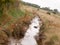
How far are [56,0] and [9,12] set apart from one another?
5516 cm

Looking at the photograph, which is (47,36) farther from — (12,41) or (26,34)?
(12,41)

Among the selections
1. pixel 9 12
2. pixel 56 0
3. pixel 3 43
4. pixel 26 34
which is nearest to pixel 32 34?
pixel 26 34

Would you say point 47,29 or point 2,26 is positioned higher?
point 2,26

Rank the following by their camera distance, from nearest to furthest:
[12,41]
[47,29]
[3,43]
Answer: [3,43], [12,41], [47,29]

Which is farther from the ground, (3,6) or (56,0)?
(3,6)

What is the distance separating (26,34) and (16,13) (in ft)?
16.7

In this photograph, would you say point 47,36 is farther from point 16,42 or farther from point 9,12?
point 9,12

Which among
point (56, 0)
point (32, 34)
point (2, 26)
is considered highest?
point (2, 26)

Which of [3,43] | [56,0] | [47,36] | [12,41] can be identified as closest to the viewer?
[3,43]

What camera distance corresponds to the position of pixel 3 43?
19.6 metres

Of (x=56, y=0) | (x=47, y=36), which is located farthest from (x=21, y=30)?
(x=56, y=0)

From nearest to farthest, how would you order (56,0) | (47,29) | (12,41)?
(12,41)
(47,29)
(56,0)

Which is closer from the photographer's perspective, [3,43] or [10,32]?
[3,43]

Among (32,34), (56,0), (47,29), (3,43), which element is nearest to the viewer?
(3,43)
